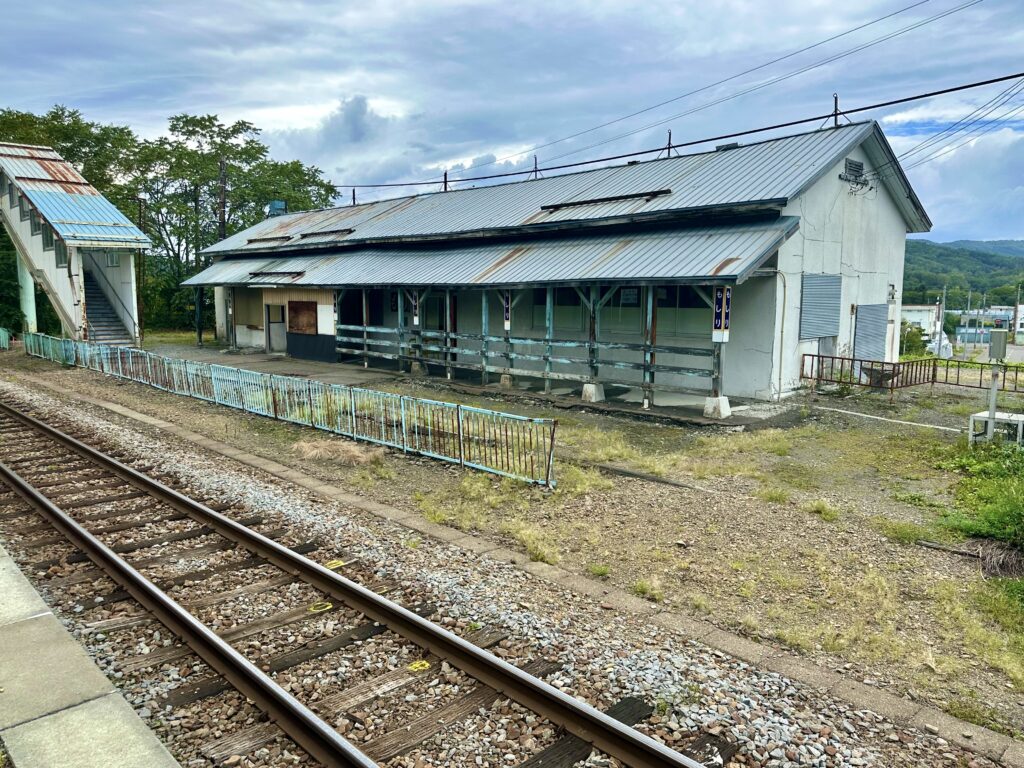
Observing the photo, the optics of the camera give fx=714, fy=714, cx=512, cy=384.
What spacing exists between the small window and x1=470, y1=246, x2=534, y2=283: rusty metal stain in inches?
722

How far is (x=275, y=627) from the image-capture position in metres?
5.91

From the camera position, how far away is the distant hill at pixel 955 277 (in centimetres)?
12512

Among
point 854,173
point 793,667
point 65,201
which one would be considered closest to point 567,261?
point 854,173

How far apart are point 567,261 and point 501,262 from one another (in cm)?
256

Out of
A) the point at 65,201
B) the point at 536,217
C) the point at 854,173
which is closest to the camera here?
the point at 854,173

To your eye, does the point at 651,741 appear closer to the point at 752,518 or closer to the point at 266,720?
the point at 266,720

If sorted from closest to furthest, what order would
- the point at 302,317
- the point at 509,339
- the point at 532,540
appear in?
the point at 532,540
the point at 509,339
the point at 302,317

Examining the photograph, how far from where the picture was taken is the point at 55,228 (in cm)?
2638

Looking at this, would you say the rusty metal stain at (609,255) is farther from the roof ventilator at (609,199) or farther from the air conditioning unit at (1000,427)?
the air conditioning unit at (1000,427)

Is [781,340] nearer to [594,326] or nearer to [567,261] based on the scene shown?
[594,326]

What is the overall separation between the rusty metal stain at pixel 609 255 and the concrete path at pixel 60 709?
1328cm

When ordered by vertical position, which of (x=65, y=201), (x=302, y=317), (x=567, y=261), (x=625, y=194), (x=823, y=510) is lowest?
(x=823, y=510)

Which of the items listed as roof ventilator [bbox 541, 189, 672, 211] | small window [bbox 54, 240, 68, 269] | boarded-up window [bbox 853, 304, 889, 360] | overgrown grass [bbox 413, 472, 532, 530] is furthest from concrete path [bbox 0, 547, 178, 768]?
small window [bbox 54, 240, 68, 269]

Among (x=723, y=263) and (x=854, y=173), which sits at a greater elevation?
(x=854, y=173)
